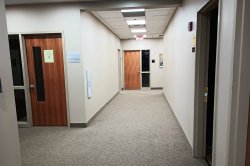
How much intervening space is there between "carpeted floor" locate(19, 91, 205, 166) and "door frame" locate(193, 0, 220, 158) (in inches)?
9.8

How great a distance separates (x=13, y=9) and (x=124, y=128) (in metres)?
3.40

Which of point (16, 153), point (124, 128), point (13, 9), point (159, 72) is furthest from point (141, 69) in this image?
point (16, 153)

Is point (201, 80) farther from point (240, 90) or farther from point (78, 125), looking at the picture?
point (78, 125)

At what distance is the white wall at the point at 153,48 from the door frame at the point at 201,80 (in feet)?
21.4

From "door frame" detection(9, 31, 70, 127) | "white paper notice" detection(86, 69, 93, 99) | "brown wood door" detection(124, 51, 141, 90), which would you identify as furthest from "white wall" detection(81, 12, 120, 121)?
"brown wood door" detection(124, 51, 141, 90)

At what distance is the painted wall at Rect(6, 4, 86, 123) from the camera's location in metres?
3.63

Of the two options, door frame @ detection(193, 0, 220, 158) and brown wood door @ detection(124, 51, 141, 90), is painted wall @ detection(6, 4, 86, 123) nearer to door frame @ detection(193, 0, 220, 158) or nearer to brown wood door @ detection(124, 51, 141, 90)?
door frame @ detection(193, 0, 220, 158)

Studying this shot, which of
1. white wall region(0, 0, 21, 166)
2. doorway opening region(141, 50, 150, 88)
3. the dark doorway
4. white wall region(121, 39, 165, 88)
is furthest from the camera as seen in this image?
doorway opening region(141, 50, 150, 88)

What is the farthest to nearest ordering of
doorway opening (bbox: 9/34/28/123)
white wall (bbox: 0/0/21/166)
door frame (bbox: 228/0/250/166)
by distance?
doorway opening (bbox: 9/34/28/123), white wall (bbox: 0/0/21/166), door frame (bbox: 228/0/250/166)

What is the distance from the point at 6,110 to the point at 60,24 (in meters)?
2.49

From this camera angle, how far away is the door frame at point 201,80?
2310 mm

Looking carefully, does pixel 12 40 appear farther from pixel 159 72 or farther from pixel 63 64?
pixel 159 72

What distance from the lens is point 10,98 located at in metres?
1.75

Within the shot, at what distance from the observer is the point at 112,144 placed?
3049 millimetres
